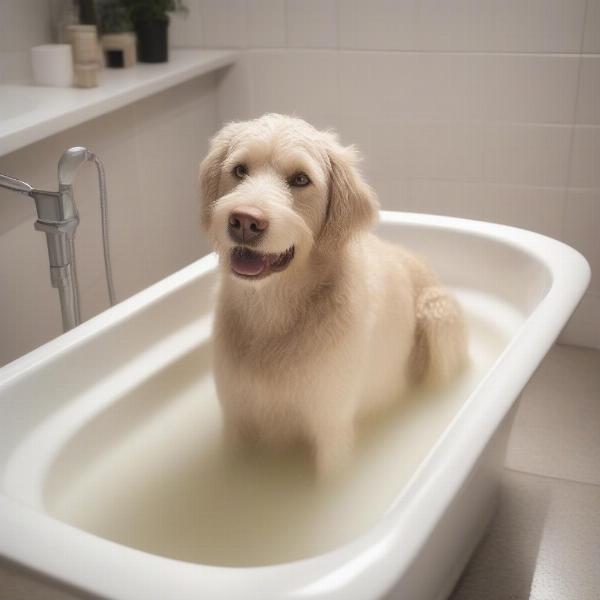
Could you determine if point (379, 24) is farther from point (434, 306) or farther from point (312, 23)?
point (434, 306)

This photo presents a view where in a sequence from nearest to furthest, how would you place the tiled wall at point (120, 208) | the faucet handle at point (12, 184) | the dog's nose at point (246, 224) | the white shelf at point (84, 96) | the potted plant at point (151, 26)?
the dog's nose at point (246, 224), the faucet handle at point (12, 184), the white shelf at point (84, 96), the tiled wall at point (120, 208), the potted plant at point (151, 26)

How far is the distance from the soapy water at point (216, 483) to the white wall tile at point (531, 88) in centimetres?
111

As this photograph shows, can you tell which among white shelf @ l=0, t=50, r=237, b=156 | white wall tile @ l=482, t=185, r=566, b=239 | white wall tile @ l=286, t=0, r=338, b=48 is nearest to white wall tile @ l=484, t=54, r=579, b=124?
white wall tile @ l=482, t=185, r=566, b=239

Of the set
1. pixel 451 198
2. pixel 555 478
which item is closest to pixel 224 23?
pixel 451 198

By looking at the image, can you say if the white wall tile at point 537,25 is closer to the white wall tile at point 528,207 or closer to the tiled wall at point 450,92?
the tiled wall at point 450,92

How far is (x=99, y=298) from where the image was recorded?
7.61ft

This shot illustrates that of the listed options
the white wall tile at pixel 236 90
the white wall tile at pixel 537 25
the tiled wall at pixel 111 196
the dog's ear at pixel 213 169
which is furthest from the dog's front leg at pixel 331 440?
the white wall tile at pixel 236 90

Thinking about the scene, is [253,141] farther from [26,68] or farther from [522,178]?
[522,178]

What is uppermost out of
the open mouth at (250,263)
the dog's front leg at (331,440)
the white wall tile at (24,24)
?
the white wall tile at (24,24)

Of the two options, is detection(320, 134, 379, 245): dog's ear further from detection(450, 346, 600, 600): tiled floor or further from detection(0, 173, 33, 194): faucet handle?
detection(450, 346, 600, 600): tiled floor

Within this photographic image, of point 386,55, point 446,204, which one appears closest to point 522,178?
point 446,204

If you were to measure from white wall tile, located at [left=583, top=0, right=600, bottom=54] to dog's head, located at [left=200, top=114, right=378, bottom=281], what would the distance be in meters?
1.32

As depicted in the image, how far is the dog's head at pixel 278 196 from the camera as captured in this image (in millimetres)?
1224

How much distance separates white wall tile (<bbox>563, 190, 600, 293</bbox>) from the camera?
253 centimetres
